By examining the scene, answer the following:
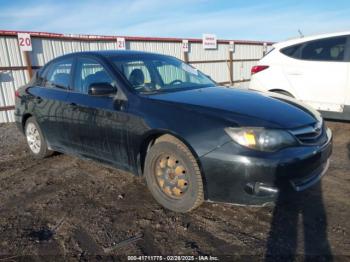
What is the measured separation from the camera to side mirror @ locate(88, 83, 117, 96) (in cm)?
367

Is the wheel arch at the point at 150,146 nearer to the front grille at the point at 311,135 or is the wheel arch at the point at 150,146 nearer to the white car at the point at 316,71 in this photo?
the front grille at the point at 311,135

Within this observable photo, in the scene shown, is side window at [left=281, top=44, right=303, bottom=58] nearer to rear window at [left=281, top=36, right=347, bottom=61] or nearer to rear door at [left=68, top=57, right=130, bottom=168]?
rear window at [left=281, top=36, right=347, bottom=61]

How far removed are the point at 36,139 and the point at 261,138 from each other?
3983 millimetres

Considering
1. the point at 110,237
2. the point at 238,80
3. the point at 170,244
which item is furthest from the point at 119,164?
the point at 238,80

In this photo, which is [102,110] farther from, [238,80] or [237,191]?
[238,80]

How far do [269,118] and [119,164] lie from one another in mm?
1810

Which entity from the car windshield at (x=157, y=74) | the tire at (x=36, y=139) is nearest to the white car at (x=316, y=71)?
the car windshield at (x=157, y=74)

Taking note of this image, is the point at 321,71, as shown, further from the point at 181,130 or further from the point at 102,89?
the point at 102,89

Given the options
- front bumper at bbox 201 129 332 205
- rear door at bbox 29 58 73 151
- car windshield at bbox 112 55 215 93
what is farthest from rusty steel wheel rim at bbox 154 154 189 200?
rear door at bbox 29 58 73 151

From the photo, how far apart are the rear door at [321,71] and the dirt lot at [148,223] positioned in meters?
1.96

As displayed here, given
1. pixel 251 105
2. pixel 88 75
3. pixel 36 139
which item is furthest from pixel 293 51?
pixel 36 139

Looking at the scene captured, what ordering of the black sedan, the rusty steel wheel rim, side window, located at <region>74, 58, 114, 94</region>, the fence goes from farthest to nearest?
the fence, side window, located at <region>74, 58, 114, 94</region>, the rusty steel wheel rim, the black sedan

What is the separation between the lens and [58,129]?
4648 mm

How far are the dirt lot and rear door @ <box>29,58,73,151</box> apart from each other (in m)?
0.70
